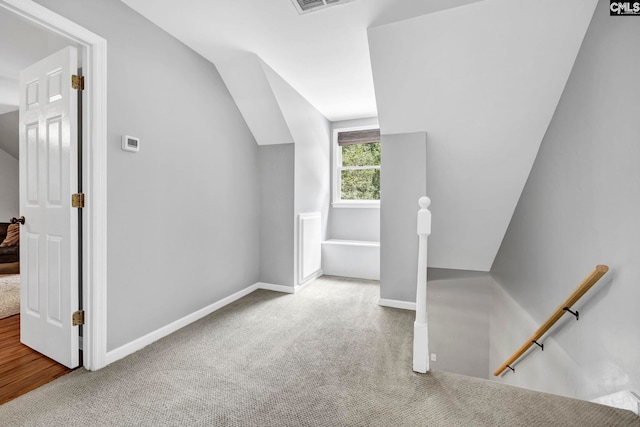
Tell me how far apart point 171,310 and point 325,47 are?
264 centimetres

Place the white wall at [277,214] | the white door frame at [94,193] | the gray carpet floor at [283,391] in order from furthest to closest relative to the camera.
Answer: the white wall at [277,214]
the white door frame at [94,193]
the gray carpet floor at [283,391]

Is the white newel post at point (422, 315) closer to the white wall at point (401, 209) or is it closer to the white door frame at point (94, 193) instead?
the white wall at point (401, 209)

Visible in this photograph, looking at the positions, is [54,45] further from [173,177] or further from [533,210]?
[533,210]

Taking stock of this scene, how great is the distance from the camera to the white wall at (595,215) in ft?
4.88

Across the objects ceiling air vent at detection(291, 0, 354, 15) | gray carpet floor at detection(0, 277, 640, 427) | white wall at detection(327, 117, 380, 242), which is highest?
ceiling air vent at detection(291, 0, 354, 15)

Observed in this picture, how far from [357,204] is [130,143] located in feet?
10.7

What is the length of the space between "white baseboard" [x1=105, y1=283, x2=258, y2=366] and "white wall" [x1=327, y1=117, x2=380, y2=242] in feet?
6.69

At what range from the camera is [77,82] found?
5.88 ft

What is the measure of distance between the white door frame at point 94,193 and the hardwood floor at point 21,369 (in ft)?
0.70

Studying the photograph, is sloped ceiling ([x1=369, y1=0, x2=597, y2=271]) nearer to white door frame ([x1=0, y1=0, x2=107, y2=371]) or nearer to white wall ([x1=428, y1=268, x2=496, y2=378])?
white wall ([x1=428, y1=268, x2=496, y2=378])

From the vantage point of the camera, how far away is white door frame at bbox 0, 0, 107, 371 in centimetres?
177

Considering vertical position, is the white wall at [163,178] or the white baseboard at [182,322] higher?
the white wall at [163,178]

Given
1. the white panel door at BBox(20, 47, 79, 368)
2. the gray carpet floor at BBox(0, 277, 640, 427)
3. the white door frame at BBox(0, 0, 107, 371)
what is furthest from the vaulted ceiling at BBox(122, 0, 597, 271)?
the gray carpet floor at BBox(0, 277, 640, 427)

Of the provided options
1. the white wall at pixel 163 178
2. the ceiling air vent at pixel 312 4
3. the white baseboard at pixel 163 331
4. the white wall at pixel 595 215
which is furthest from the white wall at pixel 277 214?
the white wall at pixel 595 215
